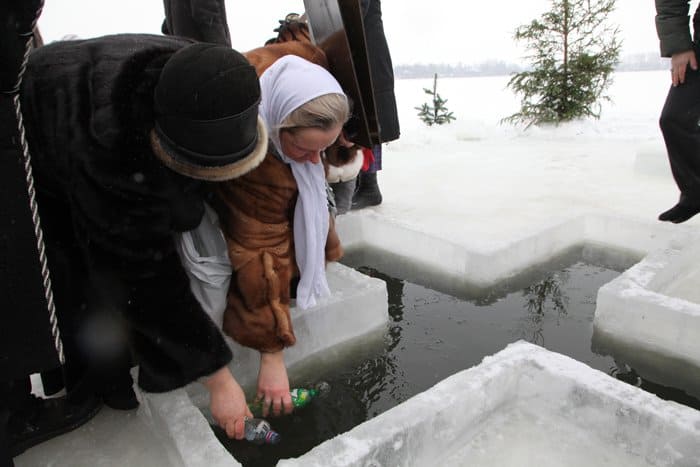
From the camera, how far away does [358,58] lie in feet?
4.63

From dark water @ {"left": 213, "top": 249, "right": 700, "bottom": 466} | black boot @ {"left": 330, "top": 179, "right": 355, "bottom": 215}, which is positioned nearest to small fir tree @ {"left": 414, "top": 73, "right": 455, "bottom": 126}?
dark water @ {"left": 213, "top": 249, "right": 700, "bottom": 466}

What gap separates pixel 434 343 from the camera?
2.09m

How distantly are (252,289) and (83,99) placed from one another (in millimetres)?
617

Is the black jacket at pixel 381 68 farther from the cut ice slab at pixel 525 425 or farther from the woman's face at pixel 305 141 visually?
the cut ice slab at pixel 525 425

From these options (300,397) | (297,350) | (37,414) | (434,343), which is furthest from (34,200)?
(434,343)

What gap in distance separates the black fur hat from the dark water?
0.88 meters

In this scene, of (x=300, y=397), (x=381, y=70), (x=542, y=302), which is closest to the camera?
(x=300, y=397)

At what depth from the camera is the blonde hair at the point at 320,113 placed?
127 centimetres

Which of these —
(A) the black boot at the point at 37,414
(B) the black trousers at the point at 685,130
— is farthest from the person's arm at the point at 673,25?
(A) the black boot at the point at 37,414

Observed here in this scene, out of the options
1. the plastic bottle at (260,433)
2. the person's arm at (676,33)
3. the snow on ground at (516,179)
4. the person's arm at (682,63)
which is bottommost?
the plastic bottle at (260,433)

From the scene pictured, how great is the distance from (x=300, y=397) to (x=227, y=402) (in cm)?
40

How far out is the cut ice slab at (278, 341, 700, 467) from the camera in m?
1.26

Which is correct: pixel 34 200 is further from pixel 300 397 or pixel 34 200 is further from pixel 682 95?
pixel 682 95

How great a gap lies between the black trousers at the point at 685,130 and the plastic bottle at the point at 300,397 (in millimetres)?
1968
